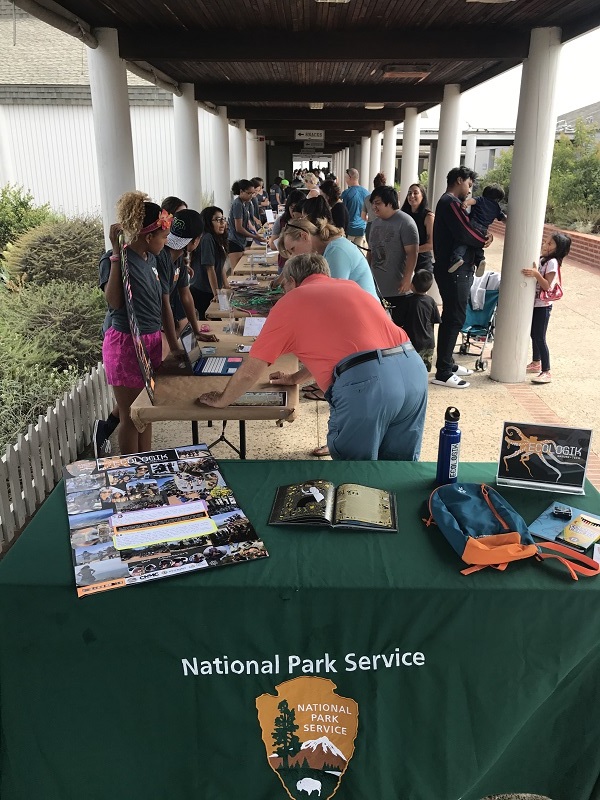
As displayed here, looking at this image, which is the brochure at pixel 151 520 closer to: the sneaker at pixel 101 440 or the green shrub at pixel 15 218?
the sneaker at pixel 101 440

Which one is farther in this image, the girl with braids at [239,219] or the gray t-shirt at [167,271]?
the girl with braids at [239,219]

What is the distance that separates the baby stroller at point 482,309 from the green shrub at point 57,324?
401 centimetres

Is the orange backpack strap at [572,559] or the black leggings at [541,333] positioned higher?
the orange backpack strap at [572,559]

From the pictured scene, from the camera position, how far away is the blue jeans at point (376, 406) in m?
2.79

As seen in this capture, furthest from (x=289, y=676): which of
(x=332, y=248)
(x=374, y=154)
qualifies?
(x=374, y=154)

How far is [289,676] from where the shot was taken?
201 centimetres

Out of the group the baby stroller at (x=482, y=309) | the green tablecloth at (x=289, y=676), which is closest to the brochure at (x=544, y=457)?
the green tablecloth at (x=289, y=676)

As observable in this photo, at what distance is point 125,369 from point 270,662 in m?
2.34

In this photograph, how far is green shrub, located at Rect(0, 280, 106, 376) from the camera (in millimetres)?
6359

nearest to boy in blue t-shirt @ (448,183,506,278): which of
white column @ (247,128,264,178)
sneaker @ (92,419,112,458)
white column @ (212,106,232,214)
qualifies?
sneaker @ (92,419,112,458)

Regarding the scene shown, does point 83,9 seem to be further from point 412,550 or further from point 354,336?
point 412,550

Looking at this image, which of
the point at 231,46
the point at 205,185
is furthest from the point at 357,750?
the point at 205,185

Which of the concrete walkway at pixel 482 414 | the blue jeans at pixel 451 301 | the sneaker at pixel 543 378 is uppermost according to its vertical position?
the blue jeans at pixel 451 301

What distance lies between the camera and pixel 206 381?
11.9ft
